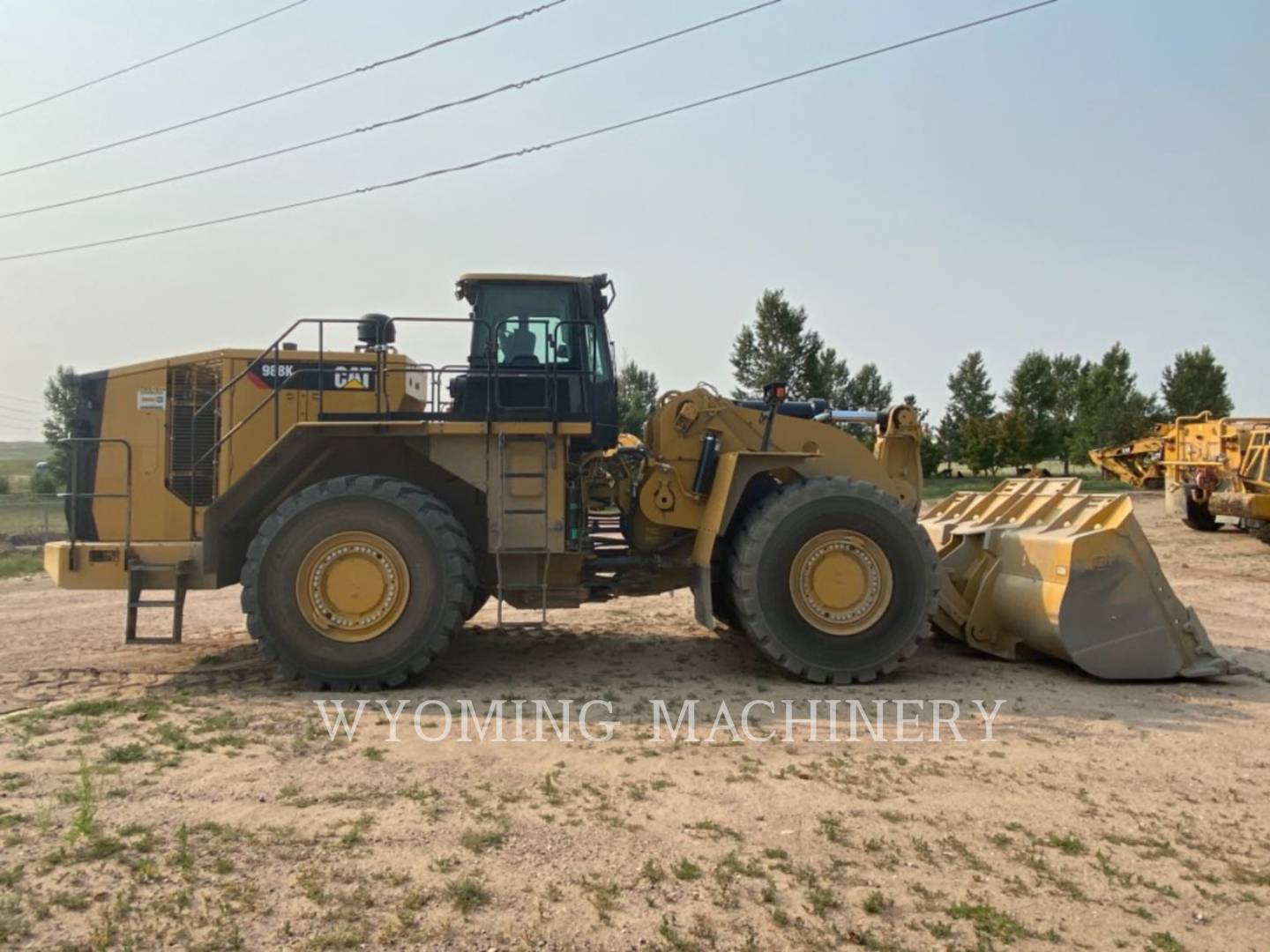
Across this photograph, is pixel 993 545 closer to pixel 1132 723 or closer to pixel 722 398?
pixel 1132 723

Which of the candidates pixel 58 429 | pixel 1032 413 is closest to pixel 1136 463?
pixel 1032 413

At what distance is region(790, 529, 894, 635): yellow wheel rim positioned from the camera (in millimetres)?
6922

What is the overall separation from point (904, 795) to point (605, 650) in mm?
4021

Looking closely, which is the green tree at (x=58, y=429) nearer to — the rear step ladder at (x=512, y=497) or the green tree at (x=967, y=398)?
the rear step ladder at (x=512, y=497)

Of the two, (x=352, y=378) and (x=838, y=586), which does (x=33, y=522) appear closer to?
(x=352, y=378)

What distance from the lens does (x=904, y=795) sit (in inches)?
177

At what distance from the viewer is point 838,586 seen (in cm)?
695

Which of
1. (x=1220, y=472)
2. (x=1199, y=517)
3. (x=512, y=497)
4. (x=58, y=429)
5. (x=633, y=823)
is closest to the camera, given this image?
(x=633, y=823)

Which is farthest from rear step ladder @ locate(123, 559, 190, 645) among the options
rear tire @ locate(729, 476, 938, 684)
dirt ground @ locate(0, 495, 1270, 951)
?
rear tire @ locate(729, 476, 938, 684)

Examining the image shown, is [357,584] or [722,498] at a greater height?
[722,498]

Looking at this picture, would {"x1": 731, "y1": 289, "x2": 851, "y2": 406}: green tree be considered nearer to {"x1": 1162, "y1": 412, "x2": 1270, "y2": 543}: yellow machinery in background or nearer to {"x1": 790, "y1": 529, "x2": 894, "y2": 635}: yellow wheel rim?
{"x1": 1162, "y1": 412, "x2": 1270, "y2": 543}: yellow machinery in background

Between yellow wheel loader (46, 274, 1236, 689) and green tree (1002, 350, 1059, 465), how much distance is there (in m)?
42.9

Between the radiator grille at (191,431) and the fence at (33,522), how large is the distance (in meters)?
12.9

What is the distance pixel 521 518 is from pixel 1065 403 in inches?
2181
